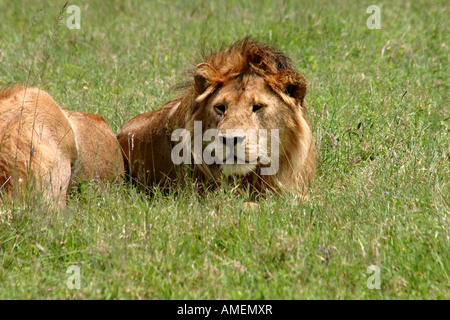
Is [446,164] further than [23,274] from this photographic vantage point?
Yes

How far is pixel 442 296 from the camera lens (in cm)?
359

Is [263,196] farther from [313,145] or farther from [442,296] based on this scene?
[442,296]

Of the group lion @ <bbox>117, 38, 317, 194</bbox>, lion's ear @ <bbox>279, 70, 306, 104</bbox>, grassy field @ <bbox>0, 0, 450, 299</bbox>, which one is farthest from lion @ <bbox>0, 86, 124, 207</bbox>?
lion's ear @ <bbox>279, 70, 306, 104</bbox>

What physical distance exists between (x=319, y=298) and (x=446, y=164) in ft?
7.72

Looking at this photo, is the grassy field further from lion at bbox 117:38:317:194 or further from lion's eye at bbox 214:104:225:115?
lion's eye at bbox 214:104:225:115

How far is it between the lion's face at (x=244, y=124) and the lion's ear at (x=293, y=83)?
11 cm

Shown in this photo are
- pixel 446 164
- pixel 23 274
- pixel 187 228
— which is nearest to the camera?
pixel 23 274

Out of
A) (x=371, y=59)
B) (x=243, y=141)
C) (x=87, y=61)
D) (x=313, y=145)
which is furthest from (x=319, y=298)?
(x=87, y=61)

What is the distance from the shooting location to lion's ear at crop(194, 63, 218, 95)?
528cm

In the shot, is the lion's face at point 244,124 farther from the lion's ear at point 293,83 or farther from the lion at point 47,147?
the lion at point 47,147

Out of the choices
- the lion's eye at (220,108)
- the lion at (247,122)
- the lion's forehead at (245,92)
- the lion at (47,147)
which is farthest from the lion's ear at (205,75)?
the lion at (47,147)

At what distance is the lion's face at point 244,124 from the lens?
4.86 m

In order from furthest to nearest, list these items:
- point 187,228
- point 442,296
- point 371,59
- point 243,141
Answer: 1. point 371,59
2. point 243,141
3. point 187,228
4. point 442,296
